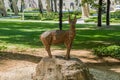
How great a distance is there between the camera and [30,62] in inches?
496

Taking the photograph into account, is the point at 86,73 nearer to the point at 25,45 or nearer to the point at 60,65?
the point at 60,65

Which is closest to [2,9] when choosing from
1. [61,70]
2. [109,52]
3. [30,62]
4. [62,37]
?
[109,52]

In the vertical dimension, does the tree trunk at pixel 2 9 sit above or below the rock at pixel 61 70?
below

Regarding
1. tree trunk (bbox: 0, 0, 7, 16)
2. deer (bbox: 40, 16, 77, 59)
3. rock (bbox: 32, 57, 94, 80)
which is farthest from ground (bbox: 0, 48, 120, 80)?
tree trunk (bbox: 0, 0, 7, 16)

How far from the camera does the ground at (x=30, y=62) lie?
35.2ft

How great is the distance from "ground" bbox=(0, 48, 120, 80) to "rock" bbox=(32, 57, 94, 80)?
1.60 m

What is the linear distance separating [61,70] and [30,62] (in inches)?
177

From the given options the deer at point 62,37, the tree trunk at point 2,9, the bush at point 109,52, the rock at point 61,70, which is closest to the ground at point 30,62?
the bush at point 109,52

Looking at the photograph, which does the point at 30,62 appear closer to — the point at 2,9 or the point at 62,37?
the point at 62,37

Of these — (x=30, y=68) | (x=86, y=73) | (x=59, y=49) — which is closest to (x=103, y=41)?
(x=59, y=49)

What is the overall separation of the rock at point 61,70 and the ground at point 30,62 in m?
1.60

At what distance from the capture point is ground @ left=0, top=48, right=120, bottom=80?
10742 millimetres

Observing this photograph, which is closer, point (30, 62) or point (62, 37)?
point (62, 37)

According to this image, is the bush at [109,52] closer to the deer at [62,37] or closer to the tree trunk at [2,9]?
the deer at [62,37]
